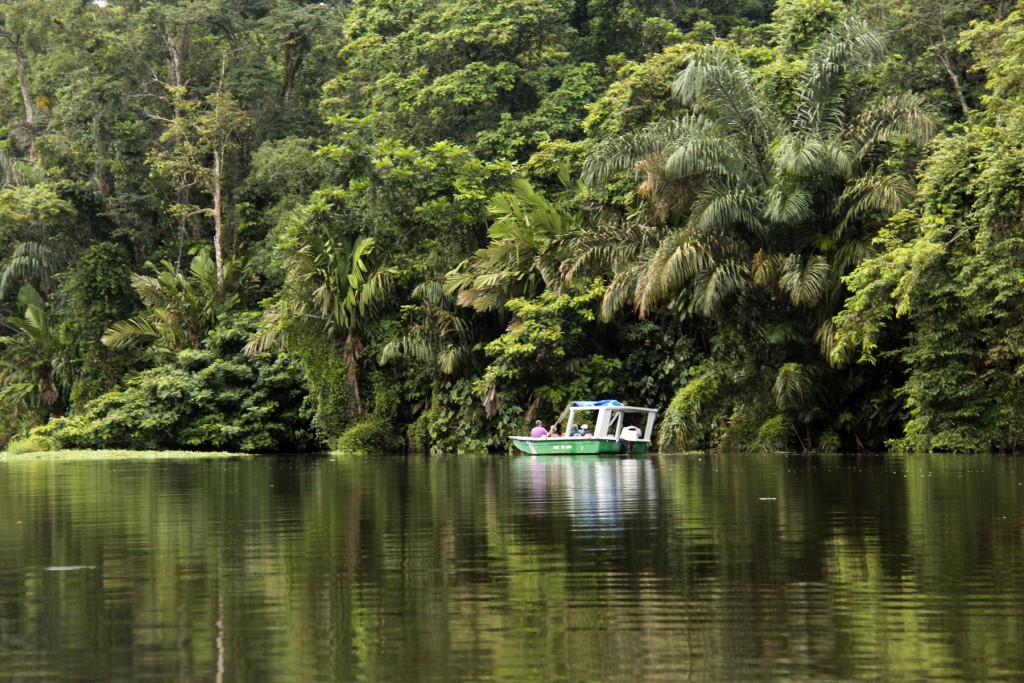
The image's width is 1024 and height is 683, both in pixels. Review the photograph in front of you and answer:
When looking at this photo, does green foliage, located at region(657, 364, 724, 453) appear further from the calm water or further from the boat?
the calm water

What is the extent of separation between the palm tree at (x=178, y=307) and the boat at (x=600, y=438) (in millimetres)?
11438

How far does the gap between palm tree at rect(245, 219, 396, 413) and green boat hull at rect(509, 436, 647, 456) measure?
21.3 feet

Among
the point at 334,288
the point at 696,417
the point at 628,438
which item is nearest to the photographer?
the point at 628,438

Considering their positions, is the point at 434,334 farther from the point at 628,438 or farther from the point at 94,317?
the point at 94,317

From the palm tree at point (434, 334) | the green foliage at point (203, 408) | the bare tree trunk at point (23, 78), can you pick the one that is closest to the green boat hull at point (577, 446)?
the palm tree at point (434, 334)

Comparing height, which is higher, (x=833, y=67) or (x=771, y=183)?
(x=833, y=67)

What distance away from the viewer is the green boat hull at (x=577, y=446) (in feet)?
87.7

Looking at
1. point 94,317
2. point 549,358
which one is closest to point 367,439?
point 549,358

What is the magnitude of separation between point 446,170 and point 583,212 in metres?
3.78

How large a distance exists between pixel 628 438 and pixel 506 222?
242 inches

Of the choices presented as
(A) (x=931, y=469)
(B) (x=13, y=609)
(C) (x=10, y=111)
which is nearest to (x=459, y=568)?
(B) (x=13, y=609)

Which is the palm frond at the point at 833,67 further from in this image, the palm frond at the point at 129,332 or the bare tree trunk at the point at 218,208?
the palm frond at the point at 129,332

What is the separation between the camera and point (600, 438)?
2655 cm

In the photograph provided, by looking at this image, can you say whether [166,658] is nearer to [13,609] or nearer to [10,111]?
[13,609]
